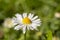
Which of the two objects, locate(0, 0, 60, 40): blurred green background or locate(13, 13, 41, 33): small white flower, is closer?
locate(13, 13, 41, 33): small white flower

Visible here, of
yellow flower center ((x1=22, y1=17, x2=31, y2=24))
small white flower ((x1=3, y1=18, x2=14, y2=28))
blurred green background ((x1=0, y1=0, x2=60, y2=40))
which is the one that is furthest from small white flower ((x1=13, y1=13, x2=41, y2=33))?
small white flower ((x1=3, y1=18, x2=14, y2=28))

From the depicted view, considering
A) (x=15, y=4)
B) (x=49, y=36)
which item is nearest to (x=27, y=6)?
(x=15, y=4)

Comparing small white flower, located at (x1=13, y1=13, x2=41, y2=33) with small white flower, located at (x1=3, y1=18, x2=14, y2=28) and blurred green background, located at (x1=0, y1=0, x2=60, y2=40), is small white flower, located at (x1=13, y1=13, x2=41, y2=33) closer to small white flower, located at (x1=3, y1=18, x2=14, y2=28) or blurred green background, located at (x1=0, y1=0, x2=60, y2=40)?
blurred green background, located at (x1=0, y1=0, x2=60, y2=40)

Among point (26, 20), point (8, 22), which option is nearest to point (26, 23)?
point (26, 20)

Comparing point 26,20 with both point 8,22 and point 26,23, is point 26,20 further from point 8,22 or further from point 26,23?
point 8,22

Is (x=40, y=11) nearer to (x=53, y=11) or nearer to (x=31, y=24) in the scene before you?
(x=53, y=11)

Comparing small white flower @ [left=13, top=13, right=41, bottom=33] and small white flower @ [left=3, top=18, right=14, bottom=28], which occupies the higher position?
small white flower @ [left=3, top=18, right=14, bottom=28]

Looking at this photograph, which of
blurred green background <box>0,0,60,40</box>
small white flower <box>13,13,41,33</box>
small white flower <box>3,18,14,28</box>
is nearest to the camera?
small white flower <box>13,13,41,33</box>

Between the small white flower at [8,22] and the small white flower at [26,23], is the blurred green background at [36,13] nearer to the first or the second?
the small white flower at [8,22]
